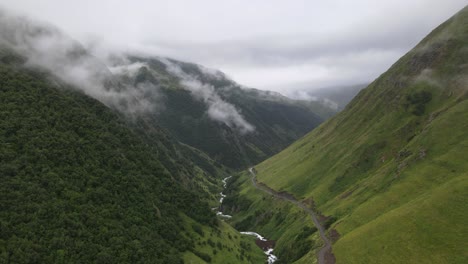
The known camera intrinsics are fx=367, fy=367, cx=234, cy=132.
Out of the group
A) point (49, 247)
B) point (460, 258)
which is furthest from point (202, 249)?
point (460, 258)

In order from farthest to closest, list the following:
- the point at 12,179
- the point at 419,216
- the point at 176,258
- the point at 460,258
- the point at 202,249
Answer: the point at 202,249 → the point at 176,258 → the point at 12,179 → the point at 419,216 → the point at 460,258

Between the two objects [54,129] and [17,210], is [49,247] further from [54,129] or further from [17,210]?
[54,129]

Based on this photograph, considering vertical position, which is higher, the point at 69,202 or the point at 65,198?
the point at 65,198

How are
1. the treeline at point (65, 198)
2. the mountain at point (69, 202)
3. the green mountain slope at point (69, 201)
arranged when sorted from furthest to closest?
the mountain at point (69, 202)
the green mountain slope at point (69, 201)
the treeline at point (65, 198)

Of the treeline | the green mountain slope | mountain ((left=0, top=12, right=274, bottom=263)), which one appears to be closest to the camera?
the treeline

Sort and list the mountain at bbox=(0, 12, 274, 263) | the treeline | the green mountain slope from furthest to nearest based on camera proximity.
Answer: the mountain at bbox=(0, 12, 274, 263)
the green mountain slope
the treeline

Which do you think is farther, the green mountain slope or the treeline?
the green mountain slope

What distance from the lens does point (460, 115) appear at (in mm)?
185000

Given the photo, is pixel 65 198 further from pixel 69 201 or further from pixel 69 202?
pixel 69 202

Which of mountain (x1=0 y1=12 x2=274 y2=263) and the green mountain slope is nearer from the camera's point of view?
the green mountain slope

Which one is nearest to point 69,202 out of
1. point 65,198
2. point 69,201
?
point 69,201

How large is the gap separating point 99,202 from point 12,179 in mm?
36473

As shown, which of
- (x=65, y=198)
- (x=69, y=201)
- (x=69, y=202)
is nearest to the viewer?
(x=69, y=202)

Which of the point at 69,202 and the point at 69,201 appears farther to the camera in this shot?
the point at 69,201
